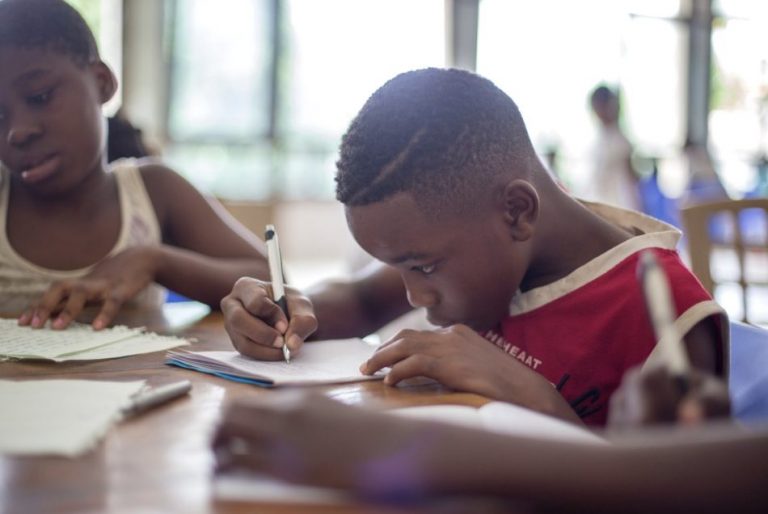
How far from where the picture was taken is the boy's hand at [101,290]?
41.3 inches

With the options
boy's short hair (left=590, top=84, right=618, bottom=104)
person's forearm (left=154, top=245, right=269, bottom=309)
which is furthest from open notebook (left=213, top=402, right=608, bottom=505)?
boy's short hair (left=590, top=84, right=618, bottom=104)

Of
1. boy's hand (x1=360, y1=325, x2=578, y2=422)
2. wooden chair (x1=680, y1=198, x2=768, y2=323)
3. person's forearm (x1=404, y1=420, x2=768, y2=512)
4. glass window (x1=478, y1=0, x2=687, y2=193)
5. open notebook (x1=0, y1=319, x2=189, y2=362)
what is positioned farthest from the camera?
glass window (x1=478, y1=0, x2=687, y2=193)

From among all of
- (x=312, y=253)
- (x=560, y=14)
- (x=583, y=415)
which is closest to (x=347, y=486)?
(x=583, y=415)

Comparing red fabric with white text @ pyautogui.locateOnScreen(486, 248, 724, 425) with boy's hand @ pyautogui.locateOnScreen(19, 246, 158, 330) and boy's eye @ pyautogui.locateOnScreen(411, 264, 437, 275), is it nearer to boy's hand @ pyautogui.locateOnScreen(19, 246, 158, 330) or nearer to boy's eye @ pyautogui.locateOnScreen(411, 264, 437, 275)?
boy's eye @ pyautogui.locateOnScreen(411, 264, 437, 275)

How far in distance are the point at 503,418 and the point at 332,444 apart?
7.7 inches

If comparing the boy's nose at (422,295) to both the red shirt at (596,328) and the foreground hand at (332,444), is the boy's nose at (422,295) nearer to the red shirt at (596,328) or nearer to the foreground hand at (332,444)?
the red shirt at (596,328)

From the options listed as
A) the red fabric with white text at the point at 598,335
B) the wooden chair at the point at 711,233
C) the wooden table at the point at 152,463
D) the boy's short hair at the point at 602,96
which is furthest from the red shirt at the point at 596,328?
the boy's short hair at the point at 602,96

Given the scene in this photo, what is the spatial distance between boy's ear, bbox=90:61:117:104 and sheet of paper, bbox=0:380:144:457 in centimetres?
76

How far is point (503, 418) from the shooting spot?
58 cm

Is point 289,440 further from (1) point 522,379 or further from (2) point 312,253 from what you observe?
(2) point 312,253

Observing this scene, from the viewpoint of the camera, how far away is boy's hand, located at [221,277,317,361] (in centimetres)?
87

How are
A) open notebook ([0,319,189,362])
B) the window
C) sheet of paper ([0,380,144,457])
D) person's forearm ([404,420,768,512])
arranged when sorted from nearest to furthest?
1. person's forearm ([404,420,768,512])
2. sheet of paper ([0,380,144,457])
3. open notebook ([0,319,189,362])
4. the window

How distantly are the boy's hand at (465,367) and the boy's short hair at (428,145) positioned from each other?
0.17 meters

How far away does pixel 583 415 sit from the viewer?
2.83 feet
